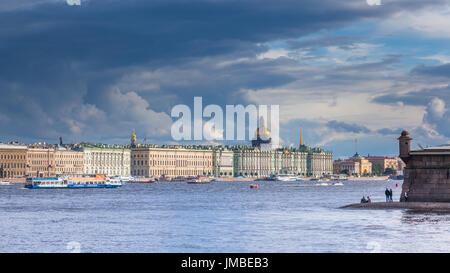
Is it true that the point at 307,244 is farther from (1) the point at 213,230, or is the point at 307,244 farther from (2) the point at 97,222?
→ (2) the point at 97,222

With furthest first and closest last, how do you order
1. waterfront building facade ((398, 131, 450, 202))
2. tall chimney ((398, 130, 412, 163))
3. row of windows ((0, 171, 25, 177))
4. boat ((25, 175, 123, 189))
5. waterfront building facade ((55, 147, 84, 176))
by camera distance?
waterfront building facade ((55, 147, 84, 176)) < row of windows ((0, 171, 25, 177)) < boat ((25, 175, 123, 189)) < tall chimney ((398, 130, 412, 163)) < waterfront building facade ((398, 131, 450, 202))

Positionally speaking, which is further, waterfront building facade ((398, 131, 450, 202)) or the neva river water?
waterfront building facade ((398, 131, 450, 202))

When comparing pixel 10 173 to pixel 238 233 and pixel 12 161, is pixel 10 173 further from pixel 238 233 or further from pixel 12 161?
pixel 238 233

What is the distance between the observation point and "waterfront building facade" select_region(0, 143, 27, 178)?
553 ft

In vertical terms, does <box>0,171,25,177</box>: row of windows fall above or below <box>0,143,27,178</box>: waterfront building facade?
below

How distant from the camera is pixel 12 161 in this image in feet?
556

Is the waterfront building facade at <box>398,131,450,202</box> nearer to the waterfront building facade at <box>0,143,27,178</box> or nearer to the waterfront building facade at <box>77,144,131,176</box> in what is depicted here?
the waterfront building facade at <box>0,143,27,178</box>

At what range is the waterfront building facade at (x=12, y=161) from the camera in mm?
168500

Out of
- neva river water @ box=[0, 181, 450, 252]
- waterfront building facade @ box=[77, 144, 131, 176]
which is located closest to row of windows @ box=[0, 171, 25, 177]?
waterfront building facade @ box=[77, 144, 131, 176]

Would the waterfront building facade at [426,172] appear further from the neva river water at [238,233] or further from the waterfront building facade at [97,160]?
the waterfront building facade at [97,160]

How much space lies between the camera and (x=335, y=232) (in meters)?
26.4

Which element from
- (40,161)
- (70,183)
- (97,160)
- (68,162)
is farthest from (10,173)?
(70,183)

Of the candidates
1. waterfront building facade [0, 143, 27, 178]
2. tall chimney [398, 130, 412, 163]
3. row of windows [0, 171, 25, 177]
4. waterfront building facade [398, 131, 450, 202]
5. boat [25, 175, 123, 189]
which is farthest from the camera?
waterfront building facade [0, 143, 27, 178]
